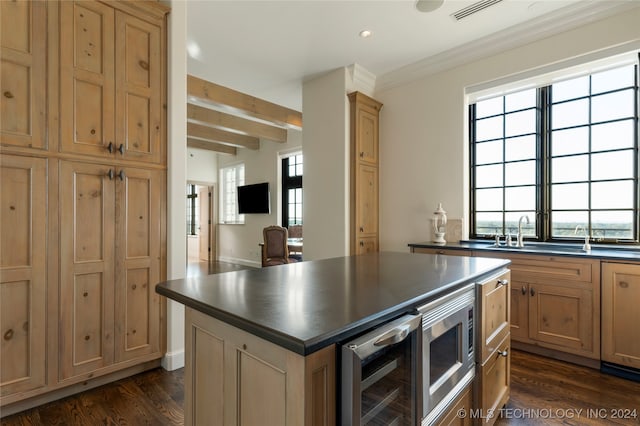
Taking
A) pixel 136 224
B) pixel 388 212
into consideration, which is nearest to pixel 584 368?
pixel 388 212

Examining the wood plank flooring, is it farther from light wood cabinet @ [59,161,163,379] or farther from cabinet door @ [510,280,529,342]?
cabinet door @ [510,280,529,342]

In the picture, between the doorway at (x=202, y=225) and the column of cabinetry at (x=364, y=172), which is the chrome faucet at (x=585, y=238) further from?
the doorway at (x=202, y=225)

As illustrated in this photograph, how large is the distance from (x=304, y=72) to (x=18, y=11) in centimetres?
275

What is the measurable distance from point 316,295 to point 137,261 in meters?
1.69

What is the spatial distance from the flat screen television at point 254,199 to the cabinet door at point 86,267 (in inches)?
205

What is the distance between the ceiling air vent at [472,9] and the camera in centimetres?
268

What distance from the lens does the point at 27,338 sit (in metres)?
1.78

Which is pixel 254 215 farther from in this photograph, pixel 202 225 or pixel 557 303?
pixel 557 303

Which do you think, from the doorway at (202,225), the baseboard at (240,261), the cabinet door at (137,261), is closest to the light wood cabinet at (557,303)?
the cabinet door at (137,261)

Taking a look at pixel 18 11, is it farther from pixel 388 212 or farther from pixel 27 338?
pixel 388 212

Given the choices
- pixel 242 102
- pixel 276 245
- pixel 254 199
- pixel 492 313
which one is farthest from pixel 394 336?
pixel 254 199

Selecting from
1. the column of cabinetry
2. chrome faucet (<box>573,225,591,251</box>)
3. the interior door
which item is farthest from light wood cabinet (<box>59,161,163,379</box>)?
the interior door

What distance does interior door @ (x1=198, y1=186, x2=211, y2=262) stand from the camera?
889 cm

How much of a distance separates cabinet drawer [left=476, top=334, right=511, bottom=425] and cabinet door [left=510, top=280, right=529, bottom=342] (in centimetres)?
102
